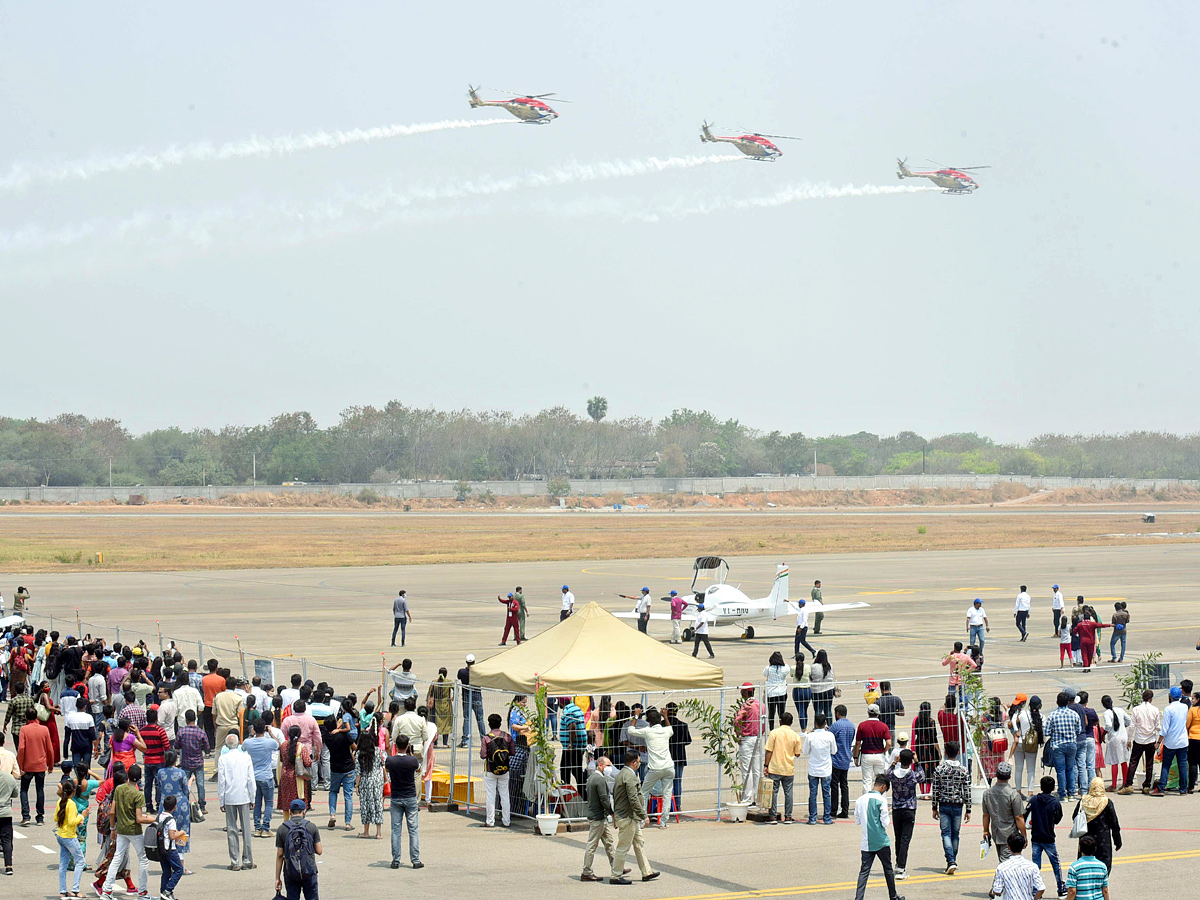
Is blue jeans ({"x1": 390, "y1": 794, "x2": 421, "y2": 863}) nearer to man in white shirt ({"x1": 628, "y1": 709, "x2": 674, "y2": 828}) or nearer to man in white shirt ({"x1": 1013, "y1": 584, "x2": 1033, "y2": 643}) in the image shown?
man in white shirt ({"x1": 628, "y1": 709, "x2": 674, "y2": 828})

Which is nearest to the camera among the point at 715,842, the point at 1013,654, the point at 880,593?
the point at 715,842

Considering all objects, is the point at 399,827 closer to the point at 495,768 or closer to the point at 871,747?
the point at 495,768

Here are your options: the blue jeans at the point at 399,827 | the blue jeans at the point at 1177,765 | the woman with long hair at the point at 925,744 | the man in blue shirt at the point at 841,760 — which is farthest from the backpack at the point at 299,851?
the blue jeans at the point at 1177,765

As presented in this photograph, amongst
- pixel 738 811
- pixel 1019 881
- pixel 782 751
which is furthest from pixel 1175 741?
pixel 1019 881

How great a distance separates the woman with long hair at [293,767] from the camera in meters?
15.6

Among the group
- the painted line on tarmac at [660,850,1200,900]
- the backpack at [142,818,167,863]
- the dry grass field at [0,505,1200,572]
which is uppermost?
the backpack at [142,818,167,863]

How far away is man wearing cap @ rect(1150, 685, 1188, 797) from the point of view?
17.5 m

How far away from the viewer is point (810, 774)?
16.4 m

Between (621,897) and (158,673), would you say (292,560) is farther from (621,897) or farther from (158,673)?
(621,897)

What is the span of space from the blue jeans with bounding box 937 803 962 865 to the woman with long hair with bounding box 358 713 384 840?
6.56m

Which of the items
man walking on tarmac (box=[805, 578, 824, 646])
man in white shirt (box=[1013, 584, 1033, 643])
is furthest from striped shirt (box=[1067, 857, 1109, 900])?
man in white shirt (box=[1013, 584, 1033, 643])

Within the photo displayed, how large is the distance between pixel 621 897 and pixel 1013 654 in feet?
74.5

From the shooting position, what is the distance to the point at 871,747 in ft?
51.5

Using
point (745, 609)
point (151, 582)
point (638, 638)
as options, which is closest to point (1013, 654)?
point (745, 609)
